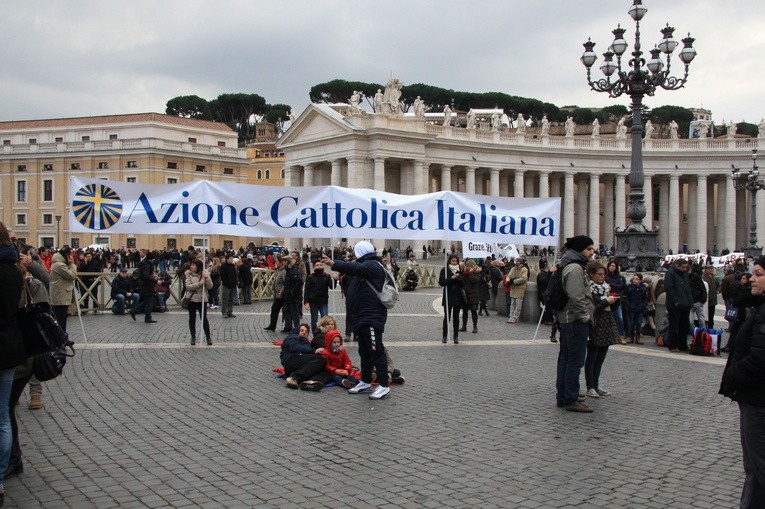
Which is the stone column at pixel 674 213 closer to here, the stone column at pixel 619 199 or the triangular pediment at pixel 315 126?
the stone column at pixel 619 199

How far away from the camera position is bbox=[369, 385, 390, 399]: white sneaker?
837cm

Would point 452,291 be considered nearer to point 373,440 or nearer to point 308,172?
point 373,440

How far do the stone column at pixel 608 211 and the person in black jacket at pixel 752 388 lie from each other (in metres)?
68.9

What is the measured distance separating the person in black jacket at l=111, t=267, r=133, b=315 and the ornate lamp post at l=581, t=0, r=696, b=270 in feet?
49.6

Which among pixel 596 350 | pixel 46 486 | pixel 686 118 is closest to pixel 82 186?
pixel 46 486

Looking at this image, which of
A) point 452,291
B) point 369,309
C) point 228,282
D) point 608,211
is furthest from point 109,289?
point 608,211

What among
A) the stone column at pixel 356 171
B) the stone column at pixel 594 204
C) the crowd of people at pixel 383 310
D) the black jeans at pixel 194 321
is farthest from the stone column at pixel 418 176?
the black jeans at pixel 194 321

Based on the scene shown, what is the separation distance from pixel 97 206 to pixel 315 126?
52.2 m

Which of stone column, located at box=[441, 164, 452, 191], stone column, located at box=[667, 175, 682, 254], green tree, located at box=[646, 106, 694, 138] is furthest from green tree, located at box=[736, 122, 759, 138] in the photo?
stone column, located at box=[441, 164, 452, 191]

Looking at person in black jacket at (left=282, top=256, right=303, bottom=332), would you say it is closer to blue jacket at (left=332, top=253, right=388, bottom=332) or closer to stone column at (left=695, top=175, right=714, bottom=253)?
blue jacket at (left=332, top=253, right=388, bottom=332)

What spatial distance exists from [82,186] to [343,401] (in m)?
6.68

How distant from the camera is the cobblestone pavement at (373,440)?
5.23 m

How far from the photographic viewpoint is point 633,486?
5.50 m

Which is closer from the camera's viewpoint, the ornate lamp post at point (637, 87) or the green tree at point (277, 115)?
the ornate lamp post at point (637, 87)
